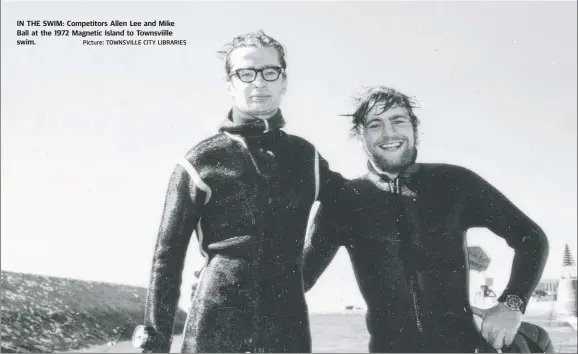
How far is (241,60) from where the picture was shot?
10.1ft

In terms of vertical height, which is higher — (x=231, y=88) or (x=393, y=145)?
(x=231, y=88)

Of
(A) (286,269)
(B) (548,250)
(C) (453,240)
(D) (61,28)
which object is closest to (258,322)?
(A) (286,269)

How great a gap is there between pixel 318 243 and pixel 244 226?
0.50 metres

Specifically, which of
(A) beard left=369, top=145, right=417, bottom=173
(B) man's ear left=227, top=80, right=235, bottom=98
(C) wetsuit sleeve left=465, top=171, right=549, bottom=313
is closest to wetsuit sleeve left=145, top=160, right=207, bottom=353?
(B) man's ear left=227, top=80, right=235, bottom=98

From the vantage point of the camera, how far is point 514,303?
3.04 m

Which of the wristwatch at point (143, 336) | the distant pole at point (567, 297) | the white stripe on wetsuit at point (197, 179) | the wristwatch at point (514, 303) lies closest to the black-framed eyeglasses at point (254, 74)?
the white stripe on wetsuit at point (197, 179)

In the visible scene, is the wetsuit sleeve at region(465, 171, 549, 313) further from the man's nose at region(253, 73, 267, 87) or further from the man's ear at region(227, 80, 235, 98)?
the man's ear at region(227, 80, 235, 98)

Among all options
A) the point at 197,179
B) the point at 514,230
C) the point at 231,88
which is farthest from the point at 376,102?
the point at 197,179

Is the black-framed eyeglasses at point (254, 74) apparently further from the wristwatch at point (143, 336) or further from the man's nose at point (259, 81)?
the wristwatch at point (143, 336)

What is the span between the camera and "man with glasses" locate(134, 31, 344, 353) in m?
2.80

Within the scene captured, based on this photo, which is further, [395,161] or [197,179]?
[395,161]

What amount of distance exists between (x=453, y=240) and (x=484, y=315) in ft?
1.23

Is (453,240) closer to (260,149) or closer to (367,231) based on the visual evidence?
(367,231)

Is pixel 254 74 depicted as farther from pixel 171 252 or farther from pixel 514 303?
pixel 514 303
